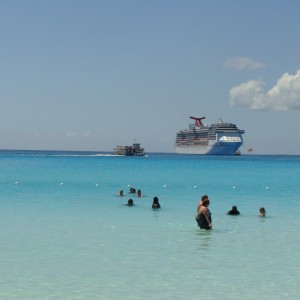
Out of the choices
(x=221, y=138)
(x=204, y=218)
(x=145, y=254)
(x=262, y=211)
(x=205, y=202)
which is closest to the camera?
(x=145, y=254)

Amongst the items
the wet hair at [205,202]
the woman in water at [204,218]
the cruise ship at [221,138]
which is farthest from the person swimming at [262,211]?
the cruise ship at [221,138]

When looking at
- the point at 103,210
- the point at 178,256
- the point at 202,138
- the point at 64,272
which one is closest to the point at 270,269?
the point at 178,256

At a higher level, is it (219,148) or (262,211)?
(219,148)

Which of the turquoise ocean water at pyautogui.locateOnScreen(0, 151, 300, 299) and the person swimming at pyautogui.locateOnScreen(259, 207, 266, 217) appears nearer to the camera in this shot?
the turquoise ocean water at pyautogui.locateOnScreen(0, 151, 300, 299)

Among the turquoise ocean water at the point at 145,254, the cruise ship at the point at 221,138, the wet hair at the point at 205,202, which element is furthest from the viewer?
the cruise ship at the point at 221,138

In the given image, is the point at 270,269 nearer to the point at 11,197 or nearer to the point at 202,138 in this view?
the point at 11,197

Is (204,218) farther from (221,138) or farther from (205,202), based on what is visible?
(221,138)

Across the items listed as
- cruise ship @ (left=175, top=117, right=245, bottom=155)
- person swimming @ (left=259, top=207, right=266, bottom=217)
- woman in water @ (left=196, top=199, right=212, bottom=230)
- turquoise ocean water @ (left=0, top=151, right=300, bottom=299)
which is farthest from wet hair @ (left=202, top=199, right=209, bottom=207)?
cruise ship @ (left=175, top=117, right=245, bottom=155)

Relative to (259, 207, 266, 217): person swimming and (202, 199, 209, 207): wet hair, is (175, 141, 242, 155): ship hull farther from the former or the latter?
(202, 199, 209, 207): wet hair

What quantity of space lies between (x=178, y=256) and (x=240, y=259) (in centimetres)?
175

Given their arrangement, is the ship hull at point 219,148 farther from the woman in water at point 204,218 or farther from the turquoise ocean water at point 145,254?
the woman in water at point 204,218

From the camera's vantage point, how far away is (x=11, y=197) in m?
36.2

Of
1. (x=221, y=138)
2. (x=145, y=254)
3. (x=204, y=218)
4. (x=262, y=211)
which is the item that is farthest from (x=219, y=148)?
(x=145, y=254)

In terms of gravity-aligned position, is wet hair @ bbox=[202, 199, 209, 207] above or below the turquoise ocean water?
above
